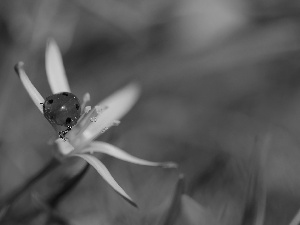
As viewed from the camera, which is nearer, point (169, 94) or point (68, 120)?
point (68, 120)

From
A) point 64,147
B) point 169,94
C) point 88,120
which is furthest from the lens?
point 169,94

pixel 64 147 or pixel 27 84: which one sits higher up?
pixel 27 84

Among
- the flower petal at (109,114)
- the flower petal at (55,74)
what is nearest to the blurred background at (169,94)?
the flower petal at (109,114)

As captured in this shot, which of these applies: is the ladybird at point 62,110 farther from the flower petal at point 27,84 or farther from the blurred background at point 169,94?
the blurred background at point 169,94

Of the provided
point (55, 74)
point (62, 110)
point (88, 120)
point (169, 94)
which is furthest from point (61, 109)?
point (169, 94)

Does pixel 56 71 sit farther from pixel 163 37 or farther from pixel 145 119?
pixel 163 37

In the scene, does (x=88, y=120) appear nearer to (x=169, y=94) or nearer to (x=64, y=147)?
(x=64, y=147)
